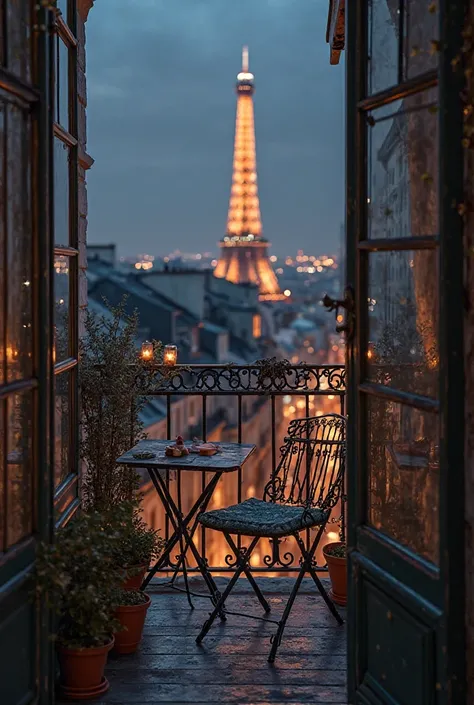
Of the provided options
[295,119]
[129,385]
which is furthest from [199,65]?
[129,385]

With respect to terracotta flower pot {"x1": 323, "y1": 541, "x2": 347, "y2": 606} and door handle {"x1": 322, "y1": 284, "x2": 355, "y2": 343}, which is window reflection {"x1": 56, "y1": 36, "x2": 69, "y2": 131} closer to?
door handle {"x1": 322, "y1": 284, "x2": 355, "y2": 343}

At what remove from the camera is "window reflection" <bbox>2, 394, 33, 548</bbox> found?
3.23m

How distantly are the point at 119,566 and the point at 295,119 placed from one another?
12161 centimetres

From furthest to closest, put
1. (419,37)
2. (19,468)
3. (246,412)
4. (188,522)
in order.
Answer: (246,412) < (188,522) < (19,468) < (419,37)

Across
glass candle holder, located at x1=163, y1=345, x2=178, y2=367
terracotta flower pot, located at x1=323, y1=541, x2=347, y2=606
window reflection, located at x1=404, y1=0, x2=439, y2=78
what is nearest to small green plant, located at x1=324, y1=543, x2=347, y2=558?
terracotta flower pot, located at x1=323, y1=541, x2=347, y2=606

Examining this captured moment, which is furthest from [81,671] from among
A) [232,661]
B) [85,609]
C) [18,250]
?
[18,250]

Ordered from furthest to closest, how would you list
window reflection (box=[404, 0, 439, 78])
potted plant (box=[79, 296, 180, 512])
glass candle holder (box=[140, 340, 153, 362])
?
glass candle holder (box=[140, 340, 153, 362]) → potted plant (box=[79, 296, 180, 512]) → window reflection (box=[404, 0, 439, 78])

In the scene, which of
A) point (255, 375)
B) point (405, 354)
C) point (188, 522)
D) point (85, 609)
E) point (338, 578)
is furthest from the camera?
point (255, 375)

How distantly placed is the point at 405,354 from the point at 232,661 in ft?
5.74

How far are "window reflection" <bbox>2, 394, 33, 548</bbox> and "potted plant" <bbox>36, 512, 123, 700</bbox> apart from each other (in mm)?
258

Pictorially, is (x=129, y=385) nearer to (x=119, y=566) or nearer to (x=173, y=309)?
(x=119, y=566)

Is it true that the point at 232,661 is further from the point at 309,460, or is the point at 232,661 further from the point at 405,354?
the point at 405,354

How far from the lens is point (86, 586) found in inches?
145

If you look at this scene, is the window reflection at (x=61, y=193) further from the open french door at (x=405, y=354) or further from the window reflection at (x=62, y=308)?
the open french door at (x=405, y=354)
